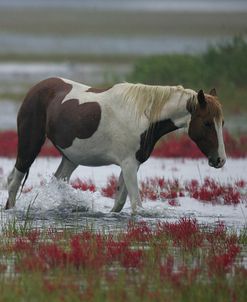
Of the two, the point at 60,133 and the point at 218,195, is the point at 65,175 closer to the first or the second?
the point at 60,133

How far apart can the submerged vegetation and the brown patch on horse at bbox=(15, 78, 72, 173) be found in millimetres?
1760

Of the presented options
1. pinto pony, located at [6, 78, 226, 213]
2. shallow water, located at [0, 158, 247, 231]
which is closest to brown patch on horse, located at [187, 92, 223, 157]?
pinto pony, located at [6, 78, 226, 213]

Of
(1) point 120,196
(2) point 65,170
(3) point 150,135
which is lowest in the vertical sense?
(1) point 120,196

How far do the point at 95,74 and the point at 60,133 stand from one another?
2440 cm

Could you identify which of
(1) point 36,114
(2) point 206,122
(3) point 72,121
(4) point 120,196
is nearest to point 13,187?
(1) point 36,114

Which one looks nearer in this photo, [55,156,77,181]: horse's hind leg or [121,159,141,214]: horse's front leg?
[121,159,141,214]: horse's front leg

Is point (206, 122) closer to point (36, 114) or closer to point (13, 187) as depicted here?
point (36, 114)

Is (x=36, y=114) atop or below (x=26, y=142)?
atop

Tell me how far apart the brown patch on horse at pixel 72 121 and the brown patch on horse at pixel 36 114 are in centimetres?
22

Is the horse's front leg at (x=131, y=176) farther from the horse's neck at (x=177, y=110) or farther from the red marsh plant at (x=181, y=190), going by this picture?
the red marsh plant at (x=181, y=190)

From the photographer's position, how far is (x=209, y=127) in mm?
10461

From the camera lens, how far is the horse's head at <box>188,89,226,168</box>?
1040 centimetres

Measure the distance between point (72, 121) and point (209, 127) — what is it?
135cm

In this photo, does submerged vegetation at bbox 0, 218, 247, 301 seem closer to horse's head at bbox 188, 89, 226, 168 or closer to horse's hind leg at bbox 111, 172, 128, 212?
horse's head at bbox 188, 89, 226, 168
